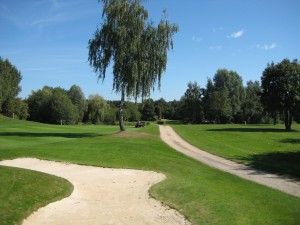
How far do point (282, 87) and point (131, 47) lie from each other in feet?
95.7

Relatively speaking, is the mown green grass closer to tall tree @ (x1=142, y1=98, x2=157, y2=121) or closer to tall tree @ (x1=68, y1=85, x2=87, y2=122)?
tall tree @ (x1=68, y1=85, x2=87, y2=122)

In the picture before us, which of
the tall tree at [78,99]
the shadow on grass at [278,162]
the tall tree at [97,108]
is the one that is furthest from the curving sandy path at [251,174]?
the tall tree at [78,99]

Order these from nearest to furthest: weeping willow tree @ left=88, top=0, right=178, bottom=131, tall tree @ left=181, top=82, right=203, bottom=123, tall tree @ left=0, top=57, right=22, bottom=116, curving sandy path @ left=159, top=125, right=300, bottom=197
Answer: curving sandy path @ left=159, top=125, right=300, bottom=197, weeping willow tree @ left=88, top=0, right=178, bottom=131, tall tree @ left=0, top=57, right=22, bottom=116, tall tree @ left=181, top=82, right=203, bottom=123

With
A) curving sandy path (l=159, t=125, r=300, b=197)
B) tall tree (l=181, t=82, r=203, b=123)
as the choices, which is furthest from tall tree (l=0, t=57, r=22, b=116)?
→ curving sandy path (l=159, t=125, r=300, b=197)

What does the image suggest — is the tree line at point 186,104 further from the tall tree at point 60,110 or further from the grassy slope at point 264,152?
the grassy slope at point 264,152

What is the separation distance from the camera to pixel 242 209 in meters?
12.0

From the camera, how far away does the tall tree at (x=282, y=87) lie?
177ft

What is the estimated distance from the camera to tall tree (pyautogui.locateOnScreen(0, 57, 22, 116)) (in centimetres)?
9294

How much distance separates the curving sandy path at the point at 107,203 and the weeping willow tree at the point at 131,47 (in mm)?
20425

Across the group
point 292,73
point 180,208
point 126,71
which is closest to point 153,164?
point 180,208

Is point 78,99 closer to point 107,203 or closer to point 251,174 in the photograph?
point 251,174

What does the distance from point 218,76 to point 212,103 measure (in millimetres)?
14659

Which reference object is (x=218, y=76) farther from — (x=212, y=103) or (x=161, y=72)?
(x=161, y=72)

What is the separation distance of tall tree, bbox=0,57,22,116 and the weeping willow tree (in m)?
56.9
